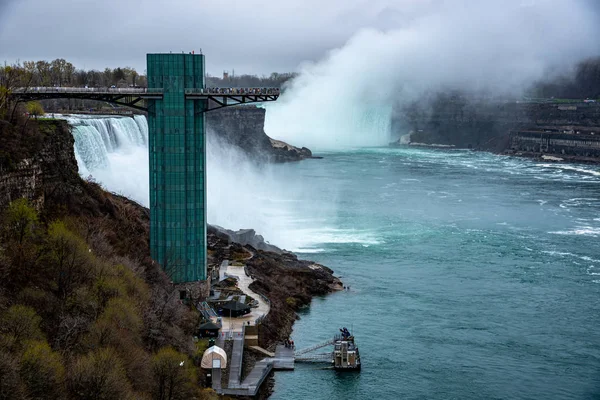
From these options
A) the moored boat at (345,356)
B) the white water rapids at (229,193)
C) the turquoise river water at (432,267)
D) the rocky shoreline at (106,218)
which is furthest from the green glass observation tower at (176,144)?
the white water rapids at (229,193)

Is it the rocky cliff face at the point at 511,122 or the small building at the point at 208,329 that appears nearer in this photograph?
the small building at the point at 208,329

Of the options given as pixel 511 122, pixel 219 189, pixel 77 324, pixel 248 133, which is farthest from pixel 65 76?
pixel 511 122

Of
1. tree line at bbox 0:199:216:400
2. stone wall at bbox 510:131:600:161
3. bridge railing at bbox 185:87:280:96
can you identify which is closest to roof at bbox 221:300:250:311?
tree line at bbox 0:199:216:400

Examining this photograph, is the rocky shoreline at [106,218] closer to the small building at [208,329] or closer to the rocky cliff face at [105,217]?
the rocky cliff face at [105,217]

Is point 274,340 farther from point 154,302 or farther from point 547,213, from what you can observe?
point 547,213

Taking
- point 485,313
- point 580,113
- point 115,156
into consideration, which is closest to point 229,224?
point 115,156
